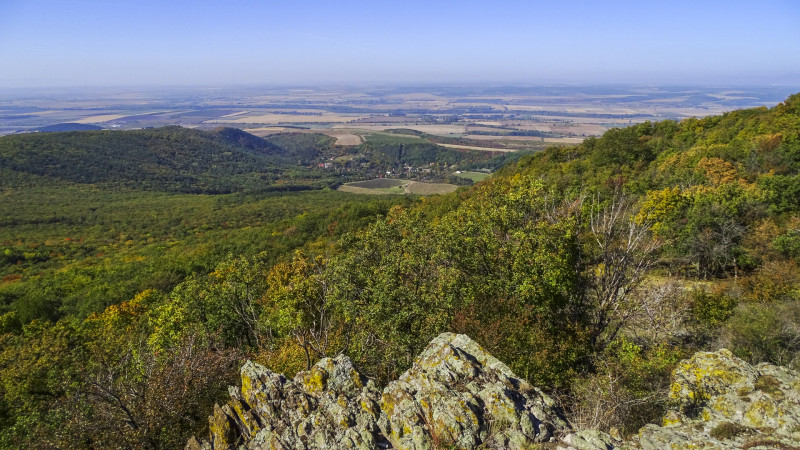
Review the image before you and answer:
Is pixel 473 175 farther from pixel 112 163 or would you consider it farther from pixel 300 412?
pixel 300 412

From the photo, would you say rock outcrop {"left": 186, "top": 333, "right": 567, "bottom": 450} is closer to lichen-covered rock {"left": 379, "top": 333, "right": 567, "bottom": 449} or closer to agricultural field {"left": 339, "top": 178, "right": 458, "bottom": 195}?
lichen-covered rock {"left": 379, "top": 333, "right": 567, "bottom": 449}

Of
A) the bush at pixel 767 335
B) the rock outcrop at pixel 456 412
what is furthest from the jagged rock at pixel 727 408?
the bush at pixel 767 335

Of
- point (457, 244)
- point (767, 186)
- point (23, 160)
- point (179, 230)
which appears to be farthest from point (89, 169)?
point (767, 186)

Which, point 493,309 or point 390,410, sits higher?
point 493,309

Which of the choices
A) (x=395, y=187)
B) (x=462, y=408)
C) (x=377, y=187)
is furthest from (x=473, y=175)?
(x=462, y=408)

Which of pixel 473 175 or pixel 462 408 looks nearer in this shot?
pixel 462 408

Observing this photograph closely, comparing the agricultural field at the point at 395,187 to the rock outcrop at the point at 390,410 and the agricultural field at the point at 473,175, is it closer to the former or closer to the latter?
the agricultural field at the point at 473,175
